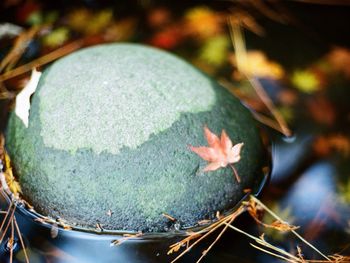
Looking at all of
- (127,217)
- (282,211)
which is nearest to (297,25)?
(282,211)

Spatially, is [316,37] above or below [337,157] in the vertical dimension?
above

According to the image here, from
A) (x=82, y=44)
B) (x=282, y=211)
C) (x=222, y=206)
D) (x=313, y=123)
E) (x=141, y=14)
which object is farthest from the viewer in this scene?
(x=141, y=14)

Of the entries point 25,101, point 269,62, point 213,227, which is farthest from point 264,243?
point 269,62

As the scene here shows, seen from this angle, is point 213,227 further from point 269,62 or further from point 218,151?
point 269,62

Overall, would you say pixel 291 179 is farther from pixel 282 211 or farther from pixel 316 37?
pixel 316 37

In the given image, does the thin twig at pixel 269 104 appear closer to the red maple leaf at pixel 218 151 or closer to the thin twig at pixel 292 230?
the thin twig at pixel 292 230

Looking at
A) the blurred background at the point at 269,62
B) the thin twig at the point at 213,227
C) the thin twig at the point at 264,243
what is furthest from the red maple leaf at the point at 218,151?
the blurred background at the point at 269,62

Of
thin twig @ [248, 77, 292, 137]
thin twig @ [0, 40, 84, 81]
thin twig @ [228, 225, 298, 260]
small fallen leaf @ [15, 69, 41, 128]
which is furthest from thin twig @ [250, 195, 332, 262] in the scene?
thin twig @ [0, 40, 84, 81]
